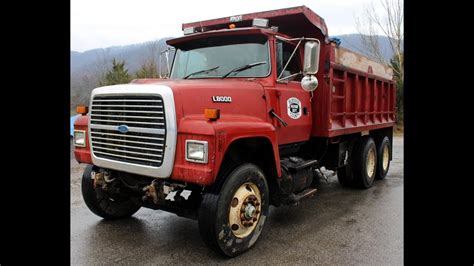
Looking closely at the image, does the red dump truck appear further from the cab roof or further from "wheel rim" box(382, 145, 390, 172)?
"wheel rim" box(382, 145, 390, 172)

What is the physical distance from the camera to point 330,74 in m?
5.77

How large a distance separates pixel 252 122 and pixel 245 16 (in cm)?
200

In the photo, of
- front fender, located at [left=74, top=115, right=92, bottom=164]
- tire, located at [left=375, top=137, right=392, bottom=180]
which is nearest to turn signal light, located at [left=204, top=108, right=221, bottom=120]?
front fender, located at [left=74, top=115, right=92, bottom=164]

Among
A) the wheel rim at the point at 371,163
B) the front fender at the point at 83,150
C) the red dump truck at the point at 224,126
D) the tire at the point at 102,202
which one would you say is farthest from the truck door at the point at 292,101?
the wheel rim at the point at 371,163

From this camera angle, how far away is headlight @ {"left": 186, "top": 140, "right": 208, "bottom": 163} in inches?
139

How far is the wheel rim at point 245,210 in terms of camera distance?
4.02 metres

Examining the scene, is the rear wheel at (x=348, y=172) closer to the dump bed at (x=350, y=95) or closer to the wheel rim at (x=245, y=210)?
the dump bed at (x=350, y=95)

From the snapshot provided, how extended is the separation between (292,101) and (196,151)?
204 centimetres

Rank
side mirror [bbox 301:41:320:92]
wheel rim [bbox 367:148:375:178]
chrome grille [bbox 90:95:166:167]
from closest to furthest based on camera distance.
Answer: chrome grille [bbox 90:95:166:167] → side mirror [bbox 301:41:320:92] → wheel rim [bbox 367:148:375:178]

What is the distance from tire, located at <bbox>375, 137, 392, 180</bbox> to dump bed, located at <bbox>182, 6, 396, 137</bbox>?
1.18 m

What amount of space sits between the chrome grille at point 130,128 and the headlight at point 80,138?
0.33m

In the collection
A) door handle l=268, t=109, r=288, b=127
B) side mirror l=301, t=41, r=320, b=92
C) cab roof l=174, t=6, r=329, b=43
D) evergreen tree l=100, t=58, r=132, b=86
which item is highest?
evergreen tree l=100, t=58, r=132, b=86

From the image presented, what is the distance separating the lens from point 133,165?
12.9 feet
